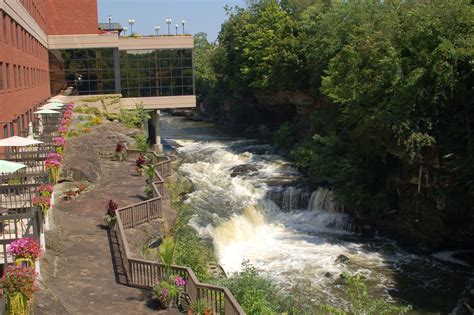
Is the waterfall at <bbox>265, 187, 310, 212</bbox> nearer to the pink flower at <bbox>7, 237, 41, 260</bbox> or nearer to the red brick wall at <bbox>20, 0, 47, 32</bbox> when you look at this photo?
the red brick wall at <bbox>20, 0, 47, 32</bbox>

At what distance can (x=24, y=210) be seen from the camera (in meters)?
16.7

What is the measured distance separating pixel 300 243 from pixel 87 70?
1147 inches

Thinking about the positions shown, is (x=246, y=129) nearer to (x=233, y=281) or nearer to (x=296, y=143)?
(x=296, y=143)

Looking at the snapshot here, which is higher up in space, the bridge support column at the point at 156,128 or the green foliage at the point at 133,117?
the green foliage at the point at 133,117

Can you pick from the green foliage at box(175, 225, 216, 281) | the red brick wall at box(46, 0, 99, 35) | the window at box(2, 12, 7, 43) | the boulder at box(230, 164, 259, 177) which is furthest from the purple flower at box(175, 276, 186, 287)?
the red brick wall at box(46, 0, 99, 35)

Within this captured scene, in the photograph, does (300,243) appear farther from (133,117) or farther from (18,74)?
(133,117)

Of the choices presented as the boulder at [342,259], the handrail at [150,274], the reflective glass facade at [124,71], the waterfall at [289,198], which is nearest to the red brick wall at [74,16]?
the reflective glass facade at [124,71]

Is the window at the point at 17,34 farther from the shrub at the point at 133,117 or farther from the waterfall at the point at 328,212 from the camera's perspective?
the waterfall at the point at 328,212

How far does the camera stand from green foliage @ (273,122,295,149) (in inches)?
1939

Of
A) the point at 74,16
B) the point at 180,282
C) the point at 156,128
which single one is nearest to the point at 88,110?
the point at 156,128

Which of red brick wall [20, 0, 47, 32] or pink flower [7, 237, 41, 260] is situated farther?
red brick wall [20, 0, 47, 32]

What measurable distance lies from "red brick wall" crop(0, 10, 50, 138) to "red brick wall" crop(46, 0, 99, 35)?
492 inches

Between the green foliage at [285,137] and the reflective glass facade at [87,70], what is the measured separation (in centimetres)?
1534

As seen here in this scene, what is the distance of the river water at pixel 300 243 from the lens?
2328cm
